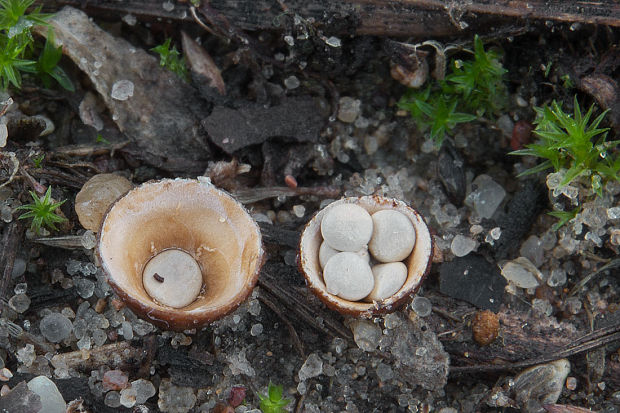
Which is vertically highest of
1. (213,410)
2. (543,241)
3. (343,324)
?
(543,241)

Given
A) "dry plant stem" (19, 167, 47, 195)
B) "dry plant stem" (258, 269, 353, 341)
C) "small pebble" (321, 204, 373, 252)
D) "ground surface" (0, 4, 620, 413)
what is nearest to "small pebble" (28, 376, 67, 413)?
"ground surface" (0, 4, 620, 413)

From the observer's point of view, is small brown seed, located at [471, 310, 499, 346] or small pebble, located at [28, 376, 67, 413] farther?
small brown seed, located at [471, 310, 499, 346]

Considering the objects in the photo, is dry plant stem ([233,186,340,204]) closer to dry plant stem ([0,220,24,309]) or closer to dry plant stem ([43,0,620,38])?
dry plant stem ([43,0,620,38])

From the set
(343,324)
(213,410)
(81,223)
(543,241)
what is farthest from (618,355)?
(81,223)

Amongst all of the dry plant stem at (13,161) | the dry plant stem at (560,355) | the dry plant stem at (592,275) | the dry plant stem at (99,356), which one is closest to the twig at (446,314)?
the dry plant stem at (560,355)

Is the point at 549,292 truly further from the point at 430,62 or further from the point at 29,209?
the point at 29,209

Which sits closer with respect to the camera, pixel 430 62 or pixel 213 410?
pixel 213 410

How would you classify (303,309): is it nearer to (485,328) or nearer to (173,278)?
(173,278)
